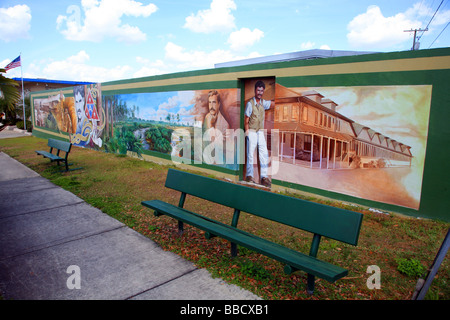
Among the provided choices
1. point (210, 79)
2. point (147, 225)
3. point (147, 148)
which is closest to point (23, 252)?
point (147, 225)

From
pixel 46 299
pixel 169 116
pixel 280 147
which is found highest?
pixel 169 116

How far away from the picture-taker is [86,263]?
3.71m

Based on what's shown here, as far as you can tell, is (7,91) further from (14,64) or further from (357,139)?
(14,64)

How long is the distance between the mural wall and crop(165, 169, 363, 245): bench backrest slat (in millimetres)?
3225

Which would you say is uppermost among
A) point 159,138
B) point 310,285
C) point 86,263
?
point 159,138

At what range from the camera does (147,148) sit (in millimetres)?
11711

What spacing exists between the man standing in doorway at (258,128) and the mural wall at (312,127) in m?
0.03

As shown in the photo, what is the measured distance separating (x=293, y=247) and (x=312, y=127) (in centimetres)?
324

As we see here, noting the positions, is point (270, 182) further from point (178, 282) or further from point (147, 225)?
point (178, 282)

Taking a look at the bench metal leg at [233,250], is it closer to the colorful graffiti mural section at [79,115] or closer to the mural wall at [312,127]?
the mural wall at [312,127]

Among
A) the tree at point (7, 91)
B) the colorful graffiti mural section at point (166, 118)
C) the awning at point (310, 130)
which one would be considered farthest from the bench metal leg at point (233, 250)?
the tree at point (7, 91)

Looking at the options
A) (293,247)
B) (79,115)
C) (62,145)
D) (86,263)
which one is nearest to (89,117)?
(79,115)

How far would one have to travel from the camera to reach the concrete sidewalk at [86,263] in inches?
122

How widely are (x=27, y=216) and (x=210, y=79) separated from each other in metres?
5.71
